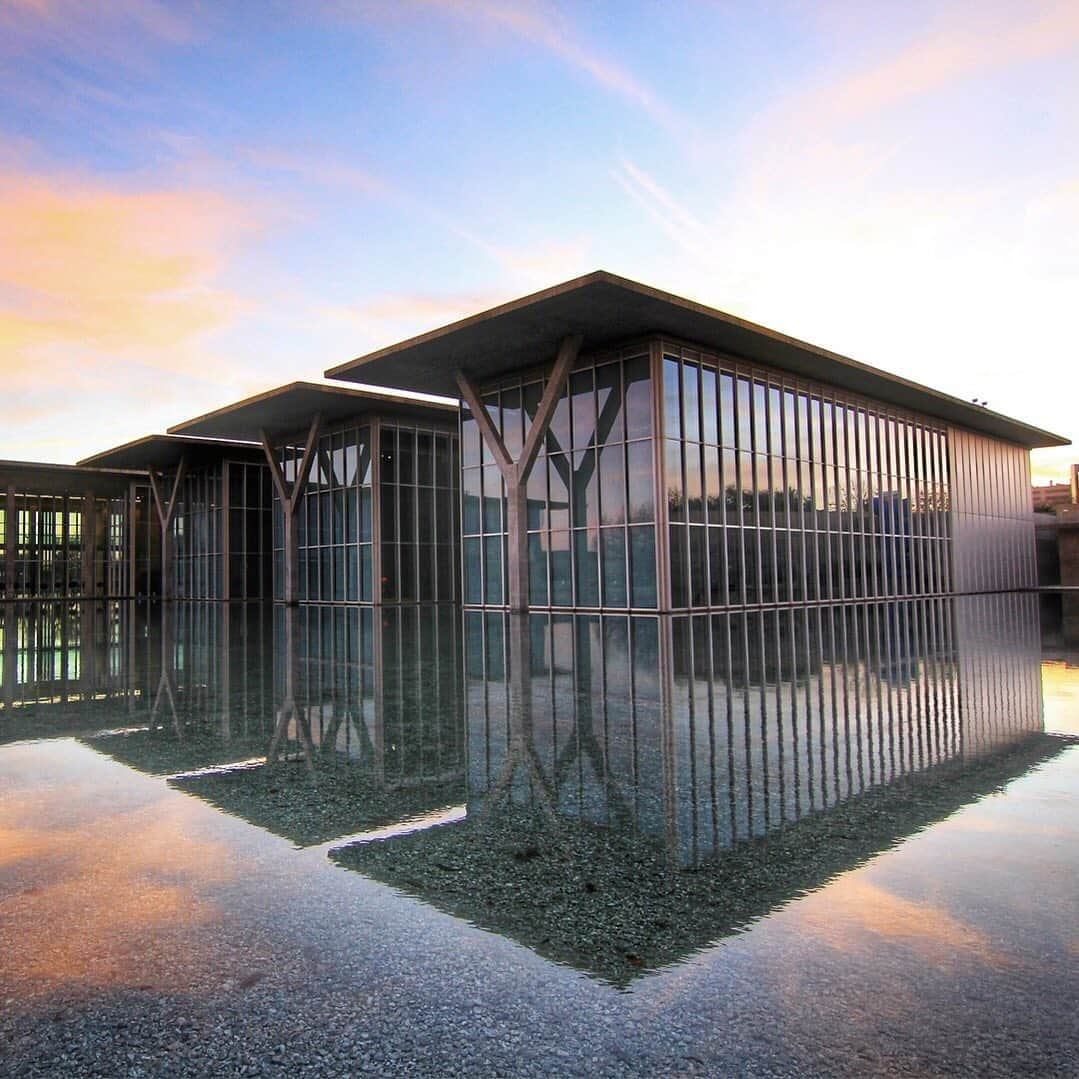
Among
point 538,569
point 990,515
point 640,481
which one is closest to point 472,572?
point 538,569

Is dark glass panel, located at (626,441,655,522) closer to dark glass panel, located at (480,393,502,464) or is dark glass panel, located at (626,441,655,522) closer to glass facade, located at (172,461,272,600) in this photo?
dark glass panel, located at (480,393,502,464)

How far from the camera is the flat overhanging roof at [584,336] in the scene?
897 inches

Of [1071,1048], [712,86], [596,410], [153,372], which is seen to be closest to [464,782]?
[1071,1048]

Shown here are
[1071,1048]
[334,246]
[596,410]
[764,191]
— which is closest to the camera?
[1071,1048]

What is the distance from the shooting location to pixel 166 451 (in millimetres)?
48625

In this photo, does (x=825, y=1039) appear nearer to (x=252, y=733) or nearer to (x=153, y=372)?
(x=252, y=733)

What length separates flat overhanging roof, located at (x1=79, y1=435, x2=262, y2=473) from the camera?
1832 inches

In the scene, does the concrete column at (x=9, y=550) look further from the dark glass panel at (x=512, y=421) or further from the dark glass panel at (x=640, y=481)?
the dark glass panel at (x=640, y=481)

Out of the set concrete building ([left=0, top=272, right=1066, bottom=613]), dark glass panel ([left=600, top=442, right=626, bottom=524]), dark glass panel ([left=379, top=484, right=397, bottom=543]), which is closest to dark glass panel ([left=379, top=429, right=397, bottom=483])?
concrete building ([left=0, top=272, right=1066, bottom=613])

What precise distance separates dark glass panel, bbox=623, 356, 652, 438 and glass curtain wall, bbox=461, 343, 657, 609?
3cm

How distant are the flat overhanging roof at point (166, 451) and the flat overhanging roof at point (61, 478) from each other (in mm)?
3691

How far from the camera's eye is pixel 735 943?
3.49 meters

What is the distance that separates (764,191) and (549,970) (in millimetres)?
18243

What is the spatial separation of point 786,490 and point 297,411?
2120cm
